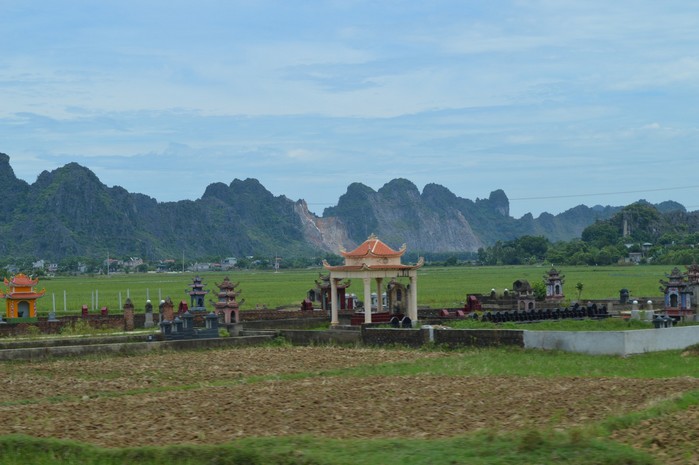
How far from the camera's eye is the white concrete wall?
77.0 feet

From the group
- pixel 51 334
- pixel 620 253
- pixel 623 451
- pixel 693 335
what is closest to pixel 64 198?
pixel 620 253

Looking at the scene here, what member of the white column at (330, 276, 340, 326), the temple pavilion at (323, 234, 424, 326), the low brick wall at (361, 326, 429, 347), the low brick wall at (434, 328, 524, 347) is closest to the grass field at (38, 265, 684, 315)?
the white column at (330, 276, 340, 326)

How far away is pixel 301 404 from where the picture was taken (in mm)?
16469

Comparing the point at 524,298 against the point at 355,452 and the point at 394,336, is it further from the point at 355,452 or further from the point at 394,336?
the point at 355,452

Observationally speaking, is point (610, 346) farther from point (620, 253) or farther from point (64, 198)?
point (64, 198)

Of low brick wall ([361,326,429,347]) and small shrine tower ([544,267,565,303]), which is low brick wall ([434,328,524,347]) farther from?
small shrine tower ([544,267,565,303])

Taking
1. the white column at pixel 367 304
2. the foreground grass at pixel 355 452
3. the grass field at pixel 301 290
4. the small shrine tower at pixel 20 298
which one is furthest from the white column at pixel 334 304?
the foreground grass at pixel 355 452

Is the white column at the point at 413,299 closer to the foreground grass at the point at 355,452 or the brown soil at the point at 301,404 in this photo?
the brown soil at the point at 301,404

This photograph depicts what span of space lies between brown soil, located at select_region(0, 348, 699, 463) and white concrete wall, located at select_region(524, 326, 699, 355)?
4723 mm

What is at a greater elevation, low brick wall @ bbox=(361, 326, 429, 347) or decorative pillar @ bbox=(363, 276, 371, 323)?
decorative pillar @ bbox=(363, 276, 371, 323)

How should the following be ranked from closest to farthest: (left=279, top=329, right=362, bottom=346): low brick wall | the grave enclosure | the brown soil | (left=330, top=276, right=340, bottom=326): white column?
the brown soil
the grave enclosure
(left=279, top=329, right=362, bottom=346): low brick wall
(left=330, top=276, right=340, bottom=326): white column

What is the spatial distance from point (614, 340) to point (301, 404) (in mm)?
9581

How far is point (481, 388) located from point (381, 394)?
1.69 meters

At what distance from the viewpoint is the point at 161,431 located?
14.1 metres
